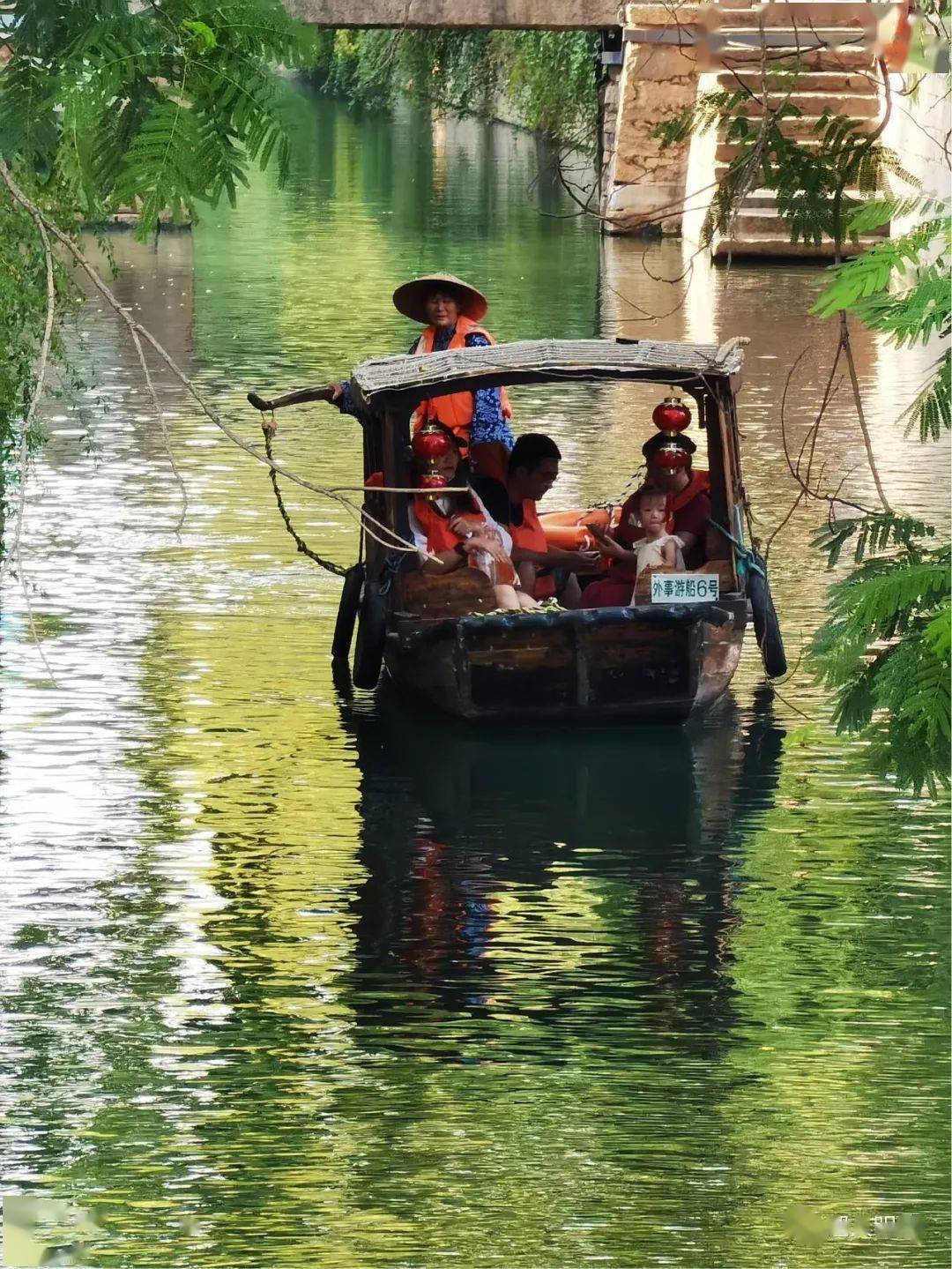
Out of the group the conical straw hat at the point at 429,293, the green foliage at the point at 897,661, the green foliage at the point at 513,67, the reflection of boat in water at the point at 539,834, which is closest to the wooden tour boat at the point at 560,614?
the reflection of boat in water at the point at 539,834

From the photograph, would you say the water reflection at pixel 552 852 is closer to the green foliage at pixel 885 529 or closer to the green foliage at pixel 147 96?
the green foliage at pixel 885 529

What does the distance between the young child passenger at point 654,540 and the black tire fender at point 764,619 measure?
1.03 feet

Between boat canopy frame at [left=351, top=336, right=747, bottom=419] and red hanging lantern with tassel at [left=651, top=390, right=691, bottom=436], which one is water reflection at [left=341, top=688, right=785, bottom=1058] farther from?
boat canopy frame at [left=351, top=336, right=747, bottom=419]

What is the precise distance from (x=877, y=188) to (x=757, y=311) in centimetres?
1859

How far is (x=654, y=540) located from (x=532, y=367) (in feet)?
3.38

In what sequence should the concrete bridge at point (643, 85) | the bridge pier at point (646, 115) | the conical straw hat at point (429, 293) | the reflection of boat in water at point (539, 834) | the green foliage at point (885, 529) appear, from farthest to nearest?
Answer: the bridge pier at point (646, 115) → the concrete bridge at point (643, 85) → the conical straw hat at point (429, 293) → the reflection of boat in water at point (539, 834) → the green foliage at point (885, 529)

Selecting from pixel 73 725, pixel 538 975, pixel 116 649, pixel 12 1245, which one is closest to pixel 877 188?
pixel 538 975

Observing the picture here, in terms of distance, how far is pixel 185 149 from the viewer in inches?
186

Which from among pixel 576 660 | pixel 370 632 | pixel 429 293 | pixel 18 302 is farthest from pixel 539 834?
pixel 18 302

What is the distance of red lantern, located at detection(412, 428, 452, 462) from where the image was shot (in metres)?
10.4

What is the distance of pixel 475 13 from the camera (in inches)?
1251

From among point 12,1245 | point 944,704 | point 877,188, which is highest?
point 877,188

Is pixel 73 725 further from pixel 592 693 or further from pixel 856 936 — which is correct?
pixel 856 936

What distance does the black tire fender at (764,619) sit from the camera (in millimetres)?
10859
